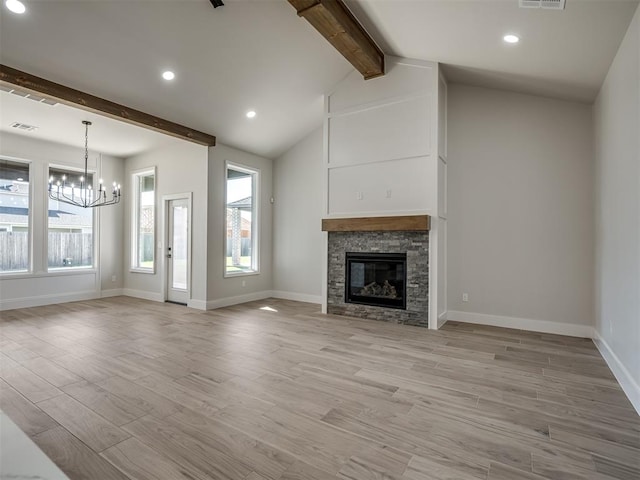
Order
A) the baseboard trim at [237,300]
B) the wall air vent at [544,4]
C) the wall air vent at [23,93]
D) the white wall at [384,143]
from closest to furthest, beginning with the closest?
the wall air vent at [544,4], the wall air vent at [23,93], the white wall at [384,143], the baseboard trim at [237,300]

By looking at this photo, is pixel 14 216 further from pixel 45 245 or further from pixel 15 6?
pixel 15 6

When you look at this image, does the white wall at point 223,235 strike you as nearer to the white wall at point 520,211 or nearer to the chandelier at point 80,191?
the chandelier at point 80,191

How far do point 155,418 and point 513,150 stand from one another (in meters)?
5.32

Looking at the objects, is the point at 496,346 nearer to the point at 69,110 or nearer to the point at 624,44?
the point at 624,44

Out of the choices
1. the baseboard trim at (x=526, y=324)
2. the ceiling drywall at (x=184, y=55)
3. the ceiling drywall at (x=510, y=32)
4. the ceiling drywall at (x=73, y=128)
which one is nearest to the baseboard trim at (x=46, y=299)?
the ceiling drywall at (x=73, y=128)

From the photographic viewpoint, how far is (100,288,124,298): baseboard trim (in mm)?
7477

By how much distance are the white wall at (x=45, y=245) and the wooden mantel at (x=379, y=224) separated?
501 cm

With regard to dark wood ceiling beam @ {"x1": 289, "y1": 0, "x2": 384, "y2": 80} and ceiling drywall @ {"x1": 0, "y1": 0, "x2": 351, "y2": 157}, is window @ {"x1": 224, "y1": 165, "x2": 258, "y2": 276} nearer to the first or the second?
ceiling drywall @ {"x1": 0, "y1": 0, "x2": 351, "y2": 157}

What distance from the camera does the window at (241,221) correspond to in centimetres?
688

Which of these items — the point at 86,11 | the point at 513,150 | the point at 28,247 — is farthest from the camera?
the point at 28,247

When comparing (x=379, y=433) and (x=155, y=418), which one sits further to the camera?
(x=155, y=418)

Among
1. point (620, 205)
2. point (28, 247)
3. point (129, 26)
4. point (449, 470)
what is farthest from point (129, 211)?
point (620, 205)

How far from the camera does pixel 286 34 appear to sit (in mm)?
4434

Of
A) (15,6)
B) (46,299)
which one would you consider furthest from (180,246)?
(15,6)
